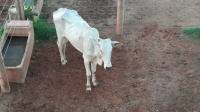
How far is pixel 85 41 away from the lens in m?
6.96

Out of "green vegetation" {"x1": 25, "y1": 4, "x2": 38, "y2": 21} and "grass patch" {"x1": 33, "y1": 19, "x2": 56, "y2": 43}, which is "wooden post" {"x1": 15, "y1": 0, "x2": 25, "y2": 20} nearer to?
"green vegetation" {"x1": 25, "y1": 4, "x2": 38, "y2": 21}

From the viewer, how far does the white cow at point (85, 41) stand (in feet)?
21.1

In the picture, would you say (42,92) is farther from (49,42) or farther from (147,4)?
(147,4)

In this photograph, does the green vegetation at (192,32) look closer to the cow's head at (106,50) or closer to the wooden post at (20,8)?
the cow's head at (106,50)

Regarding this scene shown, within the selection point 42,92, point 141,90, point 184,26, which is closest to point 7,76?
point 42,92

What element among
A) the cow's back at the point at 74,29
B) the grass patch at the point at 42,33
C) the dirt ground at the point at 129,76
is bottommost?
the dirt ground at the point at 129,76

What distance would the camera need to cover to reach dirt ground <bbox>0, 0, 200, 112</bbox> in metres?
7.16

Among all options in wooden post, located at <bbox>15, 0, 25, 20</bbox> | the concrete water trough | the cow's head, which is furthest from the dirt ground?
the cow's head

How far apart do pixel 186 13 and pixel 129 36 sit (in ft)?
6.59

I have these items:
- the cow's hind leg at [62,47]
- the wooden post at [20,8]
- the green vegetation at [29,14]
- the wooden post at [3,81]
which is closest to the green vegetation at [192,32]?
the cow's hind leg at [62,47]

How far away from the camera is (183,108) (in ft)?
23.2

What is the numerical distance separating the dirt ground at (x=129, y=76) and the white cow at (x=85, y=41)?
1.12 ft

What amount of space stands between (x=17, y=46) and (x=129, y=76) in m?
2.64

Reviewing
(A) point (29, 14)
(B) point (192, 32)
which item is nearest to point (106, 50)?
(A) point (29, 14)
